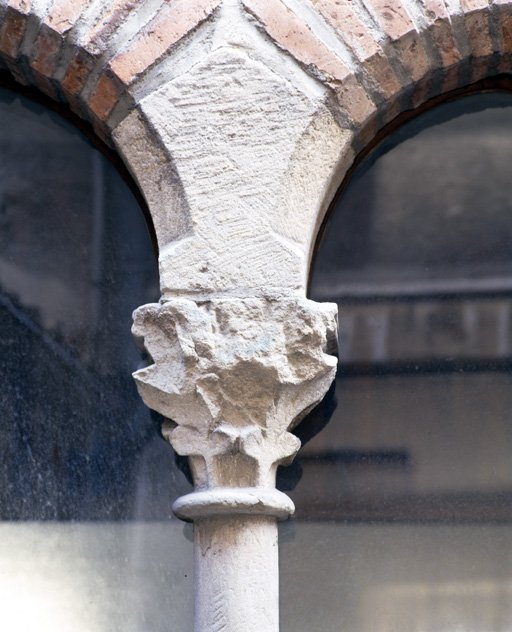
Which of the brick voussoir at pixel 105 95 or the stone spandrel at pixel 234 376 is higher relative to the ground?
the brick voussoir at pixel 105 95

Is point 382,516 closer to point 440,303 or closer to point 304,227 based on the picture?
point 440,303

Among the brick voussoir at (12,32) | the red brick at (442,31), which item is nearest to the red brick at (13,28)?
the brick voussoir at (12,32)

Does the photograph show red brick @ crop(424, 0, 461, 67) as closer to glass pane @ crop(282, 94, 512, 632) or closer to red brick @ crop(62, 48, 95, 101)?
glass pane @ crop(282, 94, 512, 632)

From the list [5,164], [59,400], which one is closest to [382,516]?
[59,400]

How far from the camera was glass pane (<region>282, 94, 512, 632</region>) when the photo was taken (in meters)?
1.92

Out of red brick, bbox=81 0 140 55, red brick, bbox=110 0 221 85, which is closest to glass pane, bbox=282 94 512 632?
red brick, bbox=110 0 221 85

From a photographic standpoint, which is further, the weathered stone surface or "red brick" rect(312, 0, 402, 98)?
"red brick" rect(312, 0, 402, 98)

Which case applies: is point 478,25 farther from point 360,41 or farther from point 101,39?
point 101,39

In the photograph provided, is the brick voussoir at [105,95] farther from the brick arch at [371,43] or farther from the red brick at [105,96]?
the brick arch at [371,43]

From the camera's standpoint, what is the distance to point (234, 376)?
1803mm

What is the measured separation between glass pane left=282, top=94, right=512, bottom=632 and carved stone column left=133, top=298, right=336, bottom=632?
205 mm

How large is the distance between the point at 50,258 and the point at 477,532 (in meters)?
1.41

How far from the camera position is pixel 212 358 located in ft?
5.89

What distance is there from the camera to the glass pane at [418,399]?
1919 millimetres
